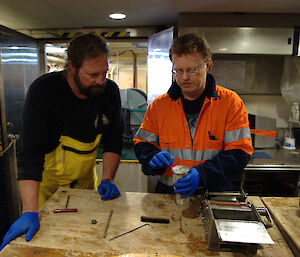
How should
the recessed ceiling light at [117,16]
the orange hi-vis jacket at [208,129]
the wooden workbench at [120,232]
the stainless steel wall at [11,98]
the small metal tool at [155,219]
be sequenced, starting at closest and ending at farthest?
the wooden workbench at [120,232] → the small metal tool at [155,219] → the orange hi-vis jacket at [208,129] → the recessed ceiling light at [117,16] → the stainless steel wall at [11,98]

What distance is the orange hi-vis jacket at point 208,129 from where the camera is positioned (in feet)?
4.66

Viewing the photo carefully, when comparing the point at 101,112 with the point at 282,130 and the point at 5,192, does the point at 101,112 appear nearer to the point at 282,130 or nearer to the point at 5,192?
the point at 5,192

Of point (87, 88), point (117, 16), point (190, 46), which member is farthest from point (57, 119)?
Answer: point (117, 16)

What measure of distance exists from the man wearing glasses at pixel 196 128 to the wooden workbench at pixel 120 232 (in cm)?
19

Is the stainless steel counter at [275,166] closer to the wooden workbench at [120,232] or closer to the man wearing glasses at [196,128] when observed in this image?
the man wearing glasses at [196,128]

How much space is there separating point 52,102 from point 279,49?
213 centimetres

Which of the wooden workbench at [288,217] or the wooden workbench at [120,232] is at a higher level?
the wooden workbench at [288,217]

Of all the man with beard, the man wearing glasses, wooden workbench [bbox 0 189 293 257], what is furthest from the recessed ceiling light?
wooden workbench [bbox 0 189 293 257]

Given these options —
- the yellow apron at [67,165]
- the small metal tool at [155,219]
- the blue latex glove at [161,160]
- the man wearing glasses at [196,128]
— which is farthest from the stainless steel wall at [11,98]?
the small metal tool at [155,219]

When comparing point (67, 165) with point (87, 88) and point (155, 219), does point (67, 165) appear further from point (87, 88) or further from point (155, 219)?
point (155, 219)

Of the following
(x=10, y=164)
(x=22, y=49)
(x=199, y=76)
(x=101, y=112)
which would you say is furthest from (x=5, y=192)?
(x=199, y=76)

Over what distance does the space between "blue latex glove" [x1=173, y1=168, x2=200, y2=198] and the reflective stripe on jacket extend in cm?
27

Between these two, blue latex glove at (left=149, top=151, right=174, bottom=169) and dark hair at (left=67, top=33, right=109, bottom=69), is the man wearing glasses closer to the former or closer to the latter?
blue latex glove at (left=149, top=151, right=174, bottom=169)

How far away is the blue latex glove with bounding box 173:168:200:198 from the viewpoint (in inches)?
46.6
